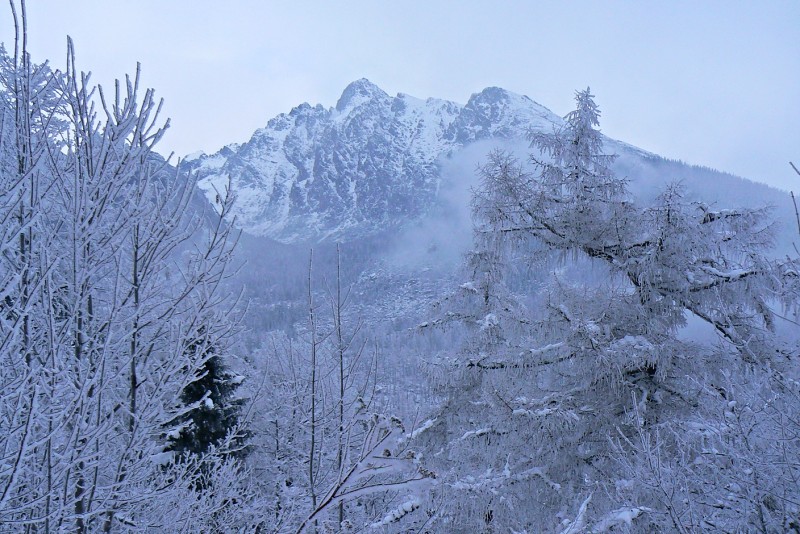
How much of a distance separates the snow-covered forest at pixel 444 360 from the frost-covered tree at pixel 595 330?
3 cm

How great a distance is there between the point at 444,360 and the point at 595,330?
202 cm

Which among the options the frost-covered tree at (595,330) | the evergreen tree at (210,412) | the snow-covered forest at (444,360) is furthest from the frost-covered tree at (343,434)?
the evergreen tree at (210,412)

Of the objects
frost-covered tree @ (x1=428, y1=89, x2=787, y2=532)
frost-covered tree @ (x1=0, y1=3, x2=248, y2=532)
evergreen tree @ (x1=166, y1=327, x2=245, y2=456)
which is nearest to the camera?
frost-covered tree @ (x1=0, y1=3, x2=248, y2=532)

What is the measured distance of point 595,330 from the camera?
464cm

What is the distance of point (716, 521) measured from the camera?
3287 mm

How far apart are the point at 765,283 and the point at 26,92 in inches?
227

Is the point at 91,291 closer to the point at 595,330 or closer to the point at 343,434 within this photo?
the point at 343,434

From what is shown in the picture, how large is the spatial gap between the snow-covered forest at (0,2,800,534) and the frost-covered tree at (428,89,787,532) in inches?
1.1

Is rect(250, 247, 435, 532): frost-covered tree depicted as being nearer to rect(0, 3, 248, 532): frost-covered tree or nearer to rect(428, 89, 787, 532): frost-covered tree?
rect(0, 3, 248, 532): frost-covered tree

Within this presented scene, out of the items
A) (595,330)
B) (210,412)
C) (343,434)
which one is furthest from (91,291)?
(210,412)

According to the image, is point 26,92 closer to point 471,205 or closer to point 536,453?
point 471,205

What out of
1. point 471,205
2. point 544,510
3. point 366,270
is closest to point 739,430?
point 544,510

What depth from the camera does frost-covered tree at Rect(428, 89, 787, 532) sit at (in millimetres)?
4605

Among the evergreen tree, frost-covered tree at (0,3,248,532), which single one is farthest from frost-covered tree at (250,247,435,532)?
the evergreen tree
